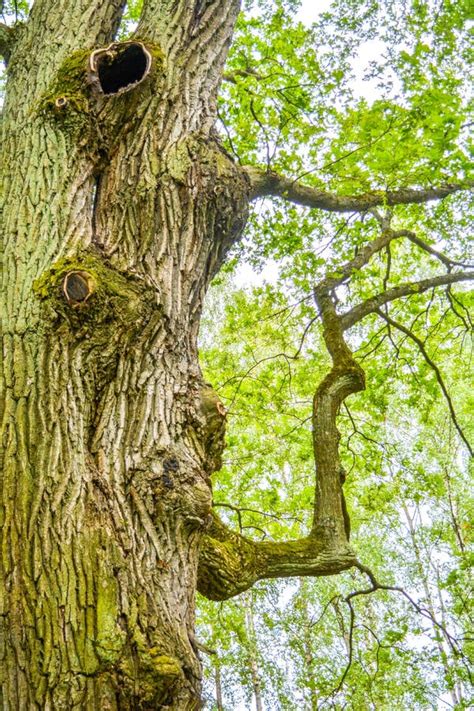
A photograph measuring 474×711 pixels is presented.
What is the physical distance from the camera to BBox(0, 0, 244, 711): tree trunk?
5.50 feet

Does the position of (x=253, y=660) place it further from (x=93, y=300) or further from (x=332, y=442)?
(x=93, y=300)

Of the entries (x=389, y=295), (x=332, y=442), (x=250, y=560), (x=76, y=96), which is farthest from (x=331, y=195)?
(x=250, y=560)

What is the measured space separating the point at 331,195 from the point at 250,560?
10.7 ft

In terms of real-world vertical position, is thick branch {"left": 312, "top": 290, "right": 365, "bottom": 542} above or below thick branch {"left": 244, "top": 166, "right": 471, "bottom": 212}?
below

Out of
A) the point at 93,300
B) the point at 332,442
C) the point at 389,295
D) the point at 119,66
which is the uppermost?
the point at 389,295

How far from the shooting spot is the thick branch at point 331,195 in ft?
13.1

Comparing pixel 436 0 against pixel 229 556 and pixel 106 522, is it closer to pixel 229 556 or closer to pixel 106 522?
pixel 229 556

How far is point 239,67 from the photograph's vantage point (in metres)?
5.73

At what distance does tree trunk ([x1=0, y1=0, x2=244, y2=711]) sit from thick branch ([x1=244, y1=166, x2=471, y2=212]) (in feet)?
3.45

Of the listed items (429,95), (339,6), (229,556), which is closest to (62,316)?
(229,556)

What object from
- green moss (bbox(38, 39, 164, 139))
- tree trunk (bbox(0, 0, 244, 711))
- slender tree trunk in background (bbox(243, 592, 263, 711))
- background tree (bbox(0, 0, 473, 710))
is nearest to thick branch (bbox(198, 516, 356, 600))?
background tree (bbox(0, 0, 473, 710))

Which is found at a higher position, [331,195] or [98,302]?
[331,195]

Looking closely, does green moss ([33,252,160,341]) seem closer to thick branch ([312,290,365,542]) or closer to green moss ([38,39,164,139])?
green moss ([38,39,164,139])

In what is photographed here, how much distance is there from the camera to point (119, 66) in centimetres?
272
